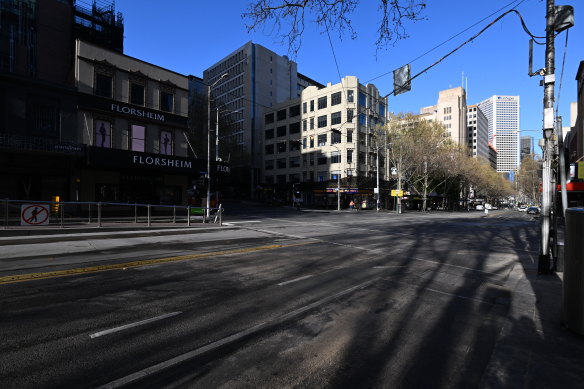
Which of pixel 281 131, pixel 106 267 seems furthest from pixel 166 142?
pixel 281 131

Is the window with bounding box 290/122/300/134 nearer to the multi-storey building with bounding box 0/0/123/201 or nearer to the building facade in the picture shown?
the building facade

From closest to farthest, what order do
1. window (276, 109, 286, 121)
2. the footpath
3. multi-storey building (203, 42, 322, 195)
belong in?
the footpath, window (276, 109, 286, 121), multi-storey building (203, 42, 322, 195)

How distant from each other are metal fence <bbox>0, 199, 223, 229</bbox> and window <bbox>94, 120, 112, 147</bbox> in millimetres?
9008

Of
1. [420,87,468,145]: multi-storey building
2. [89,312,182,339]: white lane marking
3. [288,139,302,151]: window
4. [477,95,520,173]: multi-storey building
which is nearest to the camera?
[89,312,182,339]: white lane marking

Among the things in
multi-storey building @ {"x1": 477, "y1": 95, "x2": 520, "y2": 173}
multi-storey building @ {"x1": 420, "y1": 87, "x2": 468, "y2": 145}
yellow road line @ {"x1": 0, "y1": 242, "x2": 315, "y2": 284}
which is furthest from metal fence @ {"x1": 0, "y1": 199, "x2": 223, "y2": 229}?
multi-storey building @ {"x1": 420, "y1": 87, "x2": 468, "y2": 145}

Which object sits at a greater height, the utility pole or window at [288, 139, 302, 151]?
window at [288, 139, 302, 151]

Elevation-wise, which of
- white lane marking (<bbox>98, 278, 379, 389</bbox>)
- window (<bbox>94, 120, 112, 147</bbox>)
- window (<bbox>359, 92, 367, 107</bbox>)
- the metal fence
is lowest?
white lane marking (<bbox>98, 278, 379, 389</bbox>)

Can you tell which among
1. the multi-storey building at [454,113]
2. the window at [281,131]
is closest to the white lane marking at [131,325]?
the window at [281,131]

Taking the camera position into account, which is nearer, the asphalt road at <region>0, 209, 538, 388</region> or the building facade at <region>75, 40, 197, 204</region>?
the asphalt road at <region>0, 209, 538, 388</region>

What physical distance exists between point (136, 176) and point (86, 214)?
10457mm

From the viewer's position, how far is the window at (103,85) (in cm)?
2228

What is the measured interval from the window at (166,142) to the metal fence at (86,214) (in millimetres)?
8900

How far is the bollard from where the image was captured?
3.88 meters

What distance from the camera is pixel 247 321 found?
4.22m
